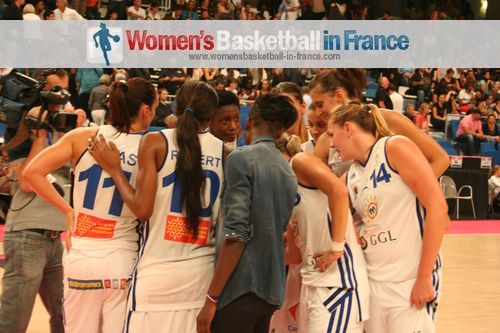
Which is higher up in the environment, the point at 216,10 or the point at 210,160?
the point at 216,10

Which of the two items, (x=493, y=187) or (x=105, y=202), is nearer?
(x=105, y=202)

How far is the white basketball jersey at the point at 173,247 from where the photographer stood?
3.20 m

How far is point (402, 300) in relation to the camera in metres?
3.25

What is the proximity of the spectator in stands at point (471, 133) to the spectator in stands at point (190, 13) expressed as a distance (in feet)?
21.8

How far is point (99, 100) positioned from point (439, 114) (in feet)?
29.5

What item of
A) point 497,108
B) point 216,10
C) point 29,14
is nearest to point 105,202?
point 29,14

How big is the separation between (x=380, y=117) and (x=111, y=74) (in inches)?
469

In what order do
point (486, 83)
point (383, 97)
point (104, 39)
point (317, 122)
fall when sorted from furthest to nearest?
point (486, 83), point (383, 97), point (104, 39), point (317, 122)

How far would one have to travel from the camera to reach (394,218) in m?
3.26

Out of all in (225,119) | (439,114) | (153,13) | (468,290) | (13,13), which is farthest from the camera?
(439,114)

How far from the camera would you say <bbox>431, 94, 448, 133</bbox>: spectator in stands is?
1815 centimetres

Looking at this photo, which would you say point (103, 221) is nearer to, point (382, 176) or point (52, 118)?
point (52, 118)

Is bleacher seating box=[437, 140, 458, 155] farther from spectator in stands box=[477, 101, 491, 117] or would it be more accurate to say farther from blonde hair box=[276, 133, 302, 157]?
blonde hair box=[276, 133, 302, 157]

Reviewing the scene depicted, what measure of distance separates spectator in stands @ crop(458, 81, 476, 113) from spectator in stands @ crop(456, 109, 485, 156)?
269 centimetres
